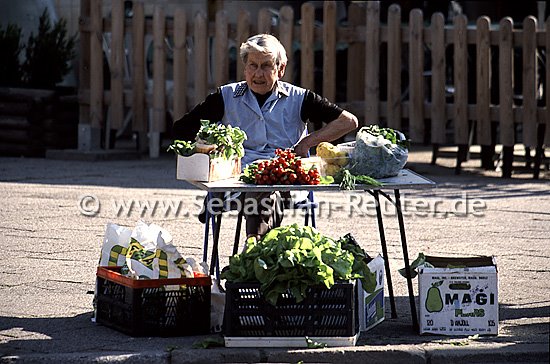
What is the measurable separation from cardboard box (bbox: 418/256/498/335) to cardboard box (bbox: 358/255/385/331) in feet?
0.79

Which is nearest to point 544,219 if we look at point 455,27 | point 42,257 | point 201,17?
point 455,27

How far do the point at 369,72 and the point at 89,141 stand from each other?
3335mm

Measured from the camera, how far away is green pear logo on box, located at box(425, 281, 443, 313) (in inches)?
222

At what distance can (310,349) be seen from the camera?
17.4ft

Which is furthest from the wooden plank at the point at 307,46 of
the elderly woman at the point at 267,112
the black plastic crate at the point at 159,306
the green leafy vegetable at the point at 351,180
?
the black plastic crate at the point at 159,306

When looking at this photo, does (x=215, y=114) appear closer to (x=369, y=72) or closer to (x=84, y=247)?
(x=84, y=247)

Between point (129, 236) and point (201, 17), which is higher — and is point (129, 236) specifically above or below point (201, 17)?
below

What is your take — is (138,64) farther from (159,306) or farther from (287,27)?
(159,306)

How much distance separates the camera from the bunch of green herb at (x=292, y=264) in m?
5.31

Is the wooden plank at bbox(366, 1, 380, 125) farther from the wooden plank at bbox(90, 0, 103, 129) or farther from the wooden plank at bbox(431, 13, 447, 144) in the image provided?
the wooden plank at bbox(90, 0, 103, 129)

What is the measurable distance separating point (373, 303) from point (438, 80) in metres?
6.41

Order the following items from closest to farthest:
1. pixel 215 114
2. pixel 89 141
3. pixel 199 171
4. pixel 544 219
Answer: pixel 199 171 < pixel 215 114 < pixel 544 219 < pixel 89 141

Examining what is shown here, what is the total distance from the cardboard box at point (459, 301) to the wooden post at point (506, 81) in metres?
6.03

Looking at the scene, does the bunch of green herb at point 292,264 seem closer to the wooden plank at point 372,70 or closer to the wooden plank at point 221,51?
the wooden plank at point 372,70
